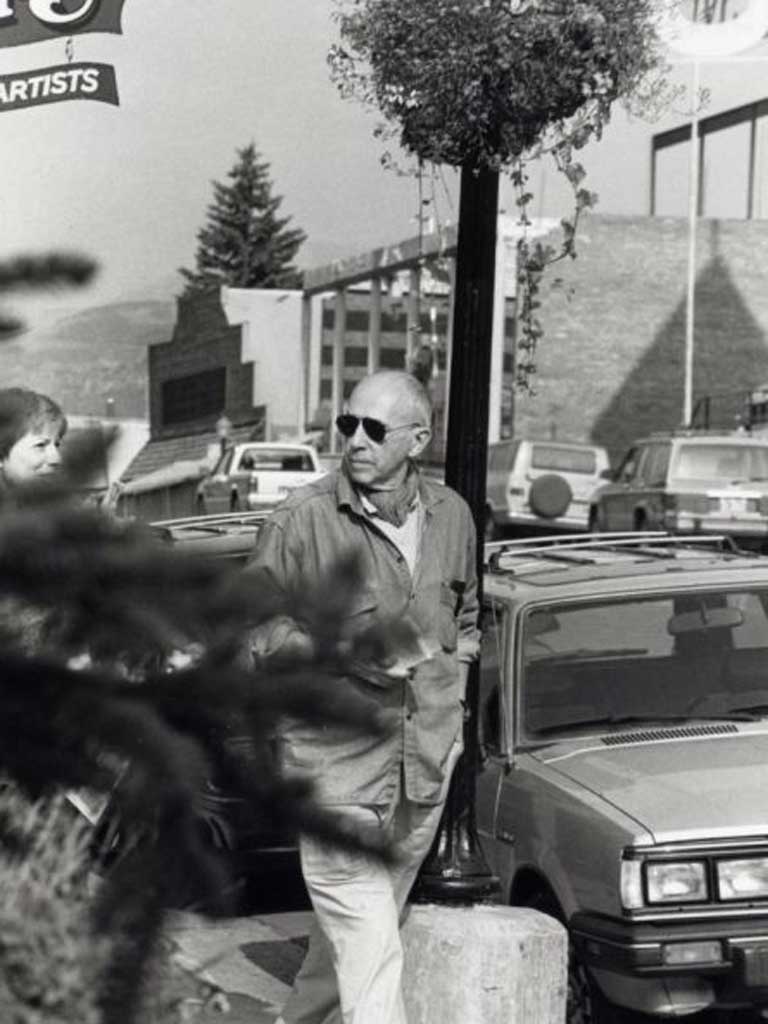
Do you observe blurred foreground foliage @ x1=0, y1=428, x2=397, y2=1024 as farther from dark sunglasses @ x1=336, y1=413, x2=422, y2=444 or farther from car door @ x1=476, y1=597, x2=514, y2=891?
car door @ x1=476, y1=597, x2=514, y2=891

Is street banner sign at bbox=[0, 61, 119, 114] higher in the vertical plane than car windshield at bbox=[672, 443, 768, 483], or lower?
higher

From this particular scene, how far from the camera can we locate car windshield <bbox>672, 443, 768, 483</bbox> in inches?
1188

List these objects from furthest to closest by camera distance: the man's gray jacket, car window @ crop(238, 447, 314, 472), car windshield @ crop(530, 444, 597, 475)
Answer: car window @ crop(238, 447, 314, 472) → car windshield @ crop(530, 444, 597, 475) → the man's gray jacket

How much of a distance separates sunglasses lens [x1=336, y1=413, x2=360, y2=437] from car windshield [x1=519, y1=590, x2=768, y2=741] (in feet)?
5.90

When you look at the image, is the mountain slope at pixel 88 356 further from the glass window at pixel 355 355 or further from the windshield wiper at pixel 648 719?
the glass window at pixel 355 355

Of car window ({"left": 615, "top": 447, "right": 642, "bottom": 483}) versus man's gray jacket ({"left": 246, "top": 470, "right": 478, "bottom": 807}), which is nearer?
man's gray jacket ({"left": 246, "top": 470, "right": 478, "bottom": 807})

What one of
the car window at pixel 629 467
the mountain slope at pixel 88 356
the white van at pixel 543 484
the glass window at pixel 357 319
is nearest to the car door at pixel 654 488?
the car window at pixel 629 467

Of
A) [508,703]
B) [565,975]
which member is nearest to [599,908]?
[565,975]

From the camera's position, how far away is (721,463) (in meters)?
30.6

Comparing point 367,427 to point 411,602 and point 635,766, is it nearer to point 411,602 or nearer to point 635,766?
point 411,602

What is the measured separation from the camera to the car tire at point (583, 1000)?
6.51 metres

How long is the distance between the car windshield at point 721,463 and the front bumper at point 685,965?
2386 centimetres

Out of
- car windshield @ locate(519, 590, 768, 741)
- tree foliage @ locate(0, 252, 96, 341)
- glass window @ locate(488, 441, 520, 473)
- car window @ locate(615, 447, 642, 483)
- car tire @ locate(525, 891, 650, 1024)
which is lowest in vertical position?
glass window @ locate(488, 441, 520, 473)

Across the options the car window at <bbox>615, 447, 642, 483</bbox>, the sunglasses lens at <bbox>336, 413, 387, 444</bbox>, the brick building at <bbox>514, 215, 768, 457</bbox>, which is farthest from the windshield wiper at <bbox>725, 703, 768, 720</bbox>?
the brick building at <bbox>514, 215, 768, 457</bbox>
